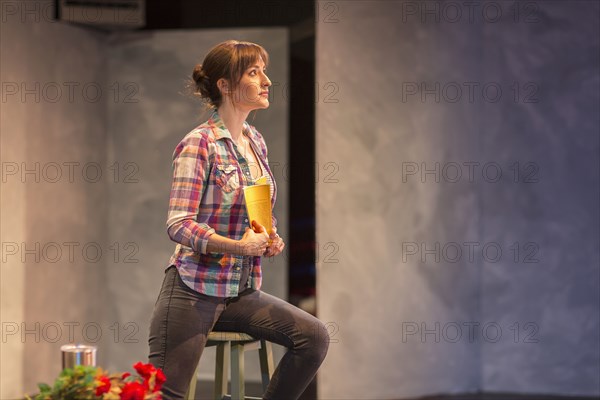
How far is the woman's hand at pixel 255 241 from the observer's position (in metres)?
2.59

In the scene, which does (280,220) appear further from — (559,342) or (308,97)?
(559,342)

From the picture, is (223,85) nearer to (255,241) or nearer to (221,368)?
(255,241)

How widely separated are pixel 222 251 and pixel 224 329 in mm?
298

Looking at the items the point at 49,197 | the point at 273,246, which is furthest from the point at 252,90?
the point at 49,197

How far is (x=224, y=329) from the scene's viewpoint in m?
2.74

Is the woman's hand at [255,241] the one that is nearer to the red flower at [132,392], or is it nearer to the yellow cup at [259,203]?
the yellow cup at [259,203]

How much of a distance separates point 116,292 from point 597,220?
2734 mm

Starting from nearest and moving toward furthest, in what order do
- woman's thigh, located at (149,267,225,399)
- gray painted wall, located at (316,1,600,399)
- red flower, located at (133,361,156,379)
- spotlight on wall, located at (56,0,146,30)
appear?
red flower, located at (133,361,156,379)
woman's thigh, located at (149,267,225,399)
gray painted wall, located at (316,1,600,399)
spotlight on wall, located at (56,0,146,30)

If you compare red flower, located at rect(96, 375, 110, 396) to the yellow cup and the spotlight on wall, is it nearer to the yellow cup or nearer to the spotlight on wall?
the yellow cup

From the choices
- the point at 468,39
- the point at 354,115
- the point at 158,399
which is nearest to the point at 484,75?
the point at 468,39

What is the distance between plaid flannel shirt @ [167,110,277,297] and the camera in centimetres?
261

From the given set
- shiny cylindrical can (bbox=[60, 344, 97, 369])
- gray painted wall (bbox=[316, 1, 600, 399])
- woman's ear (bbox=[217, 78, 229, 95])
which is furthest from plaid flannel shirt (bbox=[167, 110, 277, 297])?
gray painted wall (bbox=[316, 1, 600, 399])

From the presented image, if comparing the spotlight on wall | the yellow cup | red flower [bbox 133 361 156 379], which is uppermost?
the spotlight on wall

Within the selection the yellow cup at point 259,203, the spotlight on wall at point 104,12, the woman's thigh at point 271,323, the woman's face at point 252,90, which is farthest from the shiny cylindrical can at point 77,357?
the spotlight on wall at point 104,12
